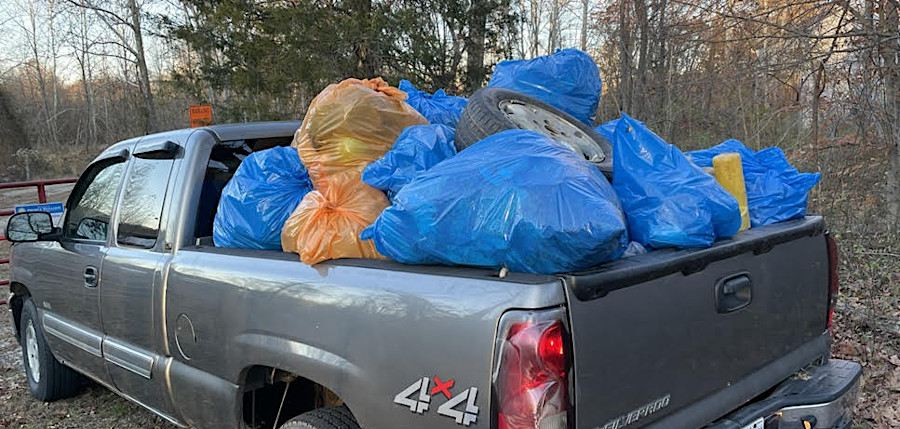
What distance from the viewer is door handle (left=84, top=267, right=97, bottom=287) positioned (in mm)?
3655

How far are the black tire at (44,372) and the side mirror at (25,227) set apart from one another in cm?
71

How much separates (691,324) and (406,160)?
→ 129 cm

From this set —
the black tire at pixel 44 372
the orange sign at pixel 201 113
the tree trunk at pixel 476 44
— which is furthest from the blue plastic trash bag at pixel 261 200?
the tree trunk at pixel 476 44

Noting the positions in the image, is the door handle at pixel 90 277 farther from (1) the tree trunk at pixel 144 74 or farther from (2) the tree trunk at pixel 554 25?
(2) the tree trunk at pixel 554 25

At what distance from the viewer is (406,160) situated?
2766 millimetres

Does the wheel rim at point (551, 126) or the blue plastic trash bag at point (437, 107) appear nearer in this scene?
the wheel rim at point (551, 126)

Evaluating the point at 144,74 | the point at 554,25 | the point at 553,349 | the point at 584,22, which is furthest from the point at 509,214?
the point at 554,25

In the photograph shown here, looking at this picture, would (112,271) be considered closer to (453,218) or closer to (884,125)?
(453,218)

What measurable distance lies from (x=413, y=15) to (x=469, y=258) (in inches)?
492

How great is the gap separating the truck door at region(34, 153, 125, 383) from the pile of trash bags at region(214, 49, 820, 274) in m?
1.19

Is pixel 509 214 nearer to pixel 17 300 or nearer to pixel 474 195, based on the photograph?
pixel 474 195

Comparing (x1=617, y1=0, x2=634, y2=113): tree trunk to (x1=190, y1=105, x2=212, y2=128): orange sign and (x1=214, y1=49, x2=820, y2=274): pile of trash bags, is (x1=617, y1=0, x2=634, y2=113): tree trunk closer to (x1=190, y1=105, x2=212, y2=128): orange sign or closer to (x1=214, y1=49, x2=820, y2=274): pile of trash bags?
(x1=190, y1=105, x2=212, y2=128): orange sign

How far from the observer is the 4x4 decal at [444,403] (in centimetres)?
187

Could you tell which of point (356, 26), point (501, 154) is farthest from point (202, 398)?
point (356, 26)
